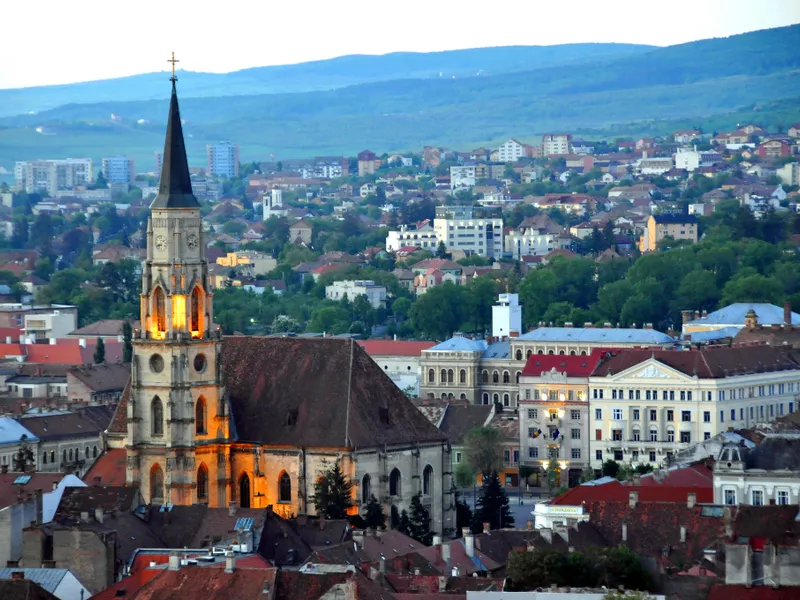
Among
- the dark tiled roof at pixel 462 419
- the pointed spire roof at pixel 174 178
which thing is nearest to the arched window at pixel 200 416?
the pointed spire roof at pixel 174 178

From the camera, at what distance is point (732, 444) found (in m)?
93.8

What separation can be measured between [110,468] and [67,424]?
2598 cm

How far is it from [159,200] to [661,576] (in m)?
36.8

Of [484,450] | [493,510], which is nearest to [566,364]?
[484,450]

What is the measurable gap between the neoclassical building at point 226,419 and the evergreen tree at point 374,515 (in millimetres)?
948

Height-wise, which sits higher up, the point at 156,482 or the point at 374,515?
the point at 156,482

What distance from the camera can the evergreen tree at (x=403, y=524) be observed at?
318ft

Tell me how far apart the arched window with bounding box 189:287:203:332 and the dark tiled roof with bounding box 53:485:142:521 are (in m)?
10.5

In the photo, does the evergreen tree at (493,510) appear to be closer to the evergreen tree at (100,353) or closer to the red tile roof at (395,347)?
the evergreen tree at (100,353)

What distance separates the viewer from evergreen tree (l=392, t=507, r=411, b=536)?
3816 inches

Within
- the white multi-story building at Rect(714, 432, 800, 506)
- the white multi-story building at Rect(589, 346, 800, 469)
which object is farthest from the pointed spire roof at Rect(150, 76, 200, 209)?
the white multi-story building at Rect(589, 346, 800, 469)

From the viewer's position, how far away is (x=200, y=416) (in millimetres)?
101875

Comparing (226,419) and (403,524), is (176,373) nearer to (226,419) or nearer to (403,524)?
(226,419)

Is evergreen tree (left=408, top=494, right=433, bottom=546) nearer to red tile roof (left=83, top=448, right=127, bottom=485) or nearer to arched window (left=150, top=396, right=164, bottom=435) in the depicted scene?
arched window (left=150, top=396, right=164, bottom=435)
